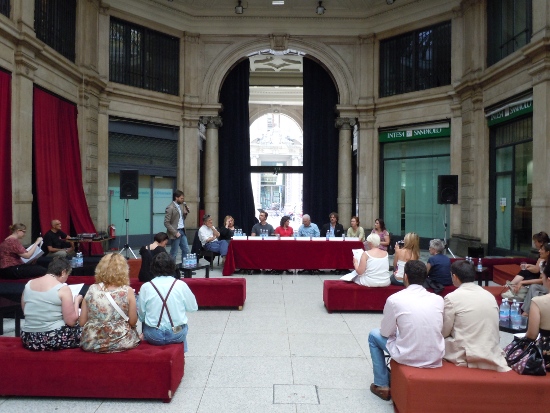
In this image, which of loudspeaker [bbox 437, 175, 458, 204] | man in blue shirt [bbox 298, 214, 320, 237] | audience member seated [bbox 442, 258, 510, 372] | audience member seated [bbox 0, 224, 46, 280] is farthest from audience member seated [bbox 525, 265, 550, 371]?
loudspeaker [bbox 437, 175, 458, 204]

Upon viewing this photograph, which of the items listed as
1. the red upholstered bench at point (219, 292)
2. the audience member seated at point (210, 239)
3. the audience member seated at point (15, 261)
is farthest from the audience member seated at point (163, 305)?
the audience member seated at point (210, 239)

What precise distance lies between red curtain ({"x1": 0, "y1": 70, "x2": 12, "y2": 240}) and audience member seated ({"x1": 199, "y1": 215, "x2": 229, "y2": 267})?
143 inches

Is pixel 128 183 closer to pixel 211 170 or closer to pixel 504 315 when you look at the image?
pixel 211 170

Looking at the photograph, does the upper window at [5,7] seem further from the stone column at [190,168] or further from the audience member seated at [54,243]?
the stone column at [190,168]

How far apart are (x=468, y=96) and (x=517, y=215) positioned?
3.52 metres

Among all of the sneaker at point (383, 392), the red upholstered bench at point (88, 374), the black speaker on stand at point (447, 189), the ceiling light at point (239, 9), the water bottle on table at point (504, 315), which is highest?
the ceiling light at point (239, 9)

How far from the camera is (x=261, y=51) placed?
15.6 metres

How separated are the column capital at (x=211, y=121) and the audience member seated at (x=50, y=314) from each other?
12.0 metres

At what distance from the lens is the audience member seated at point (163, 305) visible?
3.96m

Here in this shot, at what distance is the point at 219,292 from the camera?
6.86m

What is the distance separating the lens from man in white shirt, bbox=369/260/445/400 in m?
3.39

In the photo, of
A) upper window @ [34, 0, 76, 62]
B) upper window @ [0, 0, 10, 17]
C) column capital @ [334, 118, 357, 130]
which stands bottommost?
column capital @ [334, 118, 357, 130]

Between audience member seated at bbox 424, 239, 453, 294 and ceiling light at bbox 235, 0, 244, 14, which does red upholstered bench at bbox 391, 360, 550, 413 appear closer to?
audience member seated at bbox 424, 239, 453, 294

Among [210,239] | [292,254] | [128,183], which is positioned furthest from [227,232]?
[128,183]
